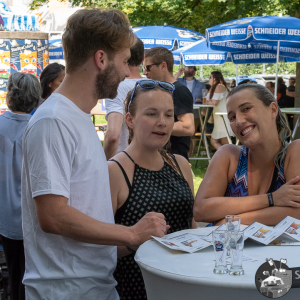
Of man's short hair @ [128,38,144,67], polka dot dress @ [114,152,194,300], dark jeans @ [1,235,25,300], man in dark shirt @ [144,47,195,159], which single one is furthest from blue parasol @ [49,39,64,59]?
polka dot dress @ [114,152,194,300]

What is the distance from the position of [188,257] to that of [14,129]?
1897 millimetres

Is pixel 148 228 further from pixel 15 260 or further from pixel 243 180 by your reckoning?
pixel 15 260

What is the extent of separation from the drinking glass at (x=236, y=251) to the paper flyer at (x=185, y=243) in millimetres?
235

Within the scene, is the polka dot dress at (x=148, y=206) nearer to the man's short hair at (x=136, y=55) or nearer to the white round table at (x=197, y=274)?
the white round table at (x=197, y=274)

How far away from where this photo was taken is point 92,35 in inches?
62.1

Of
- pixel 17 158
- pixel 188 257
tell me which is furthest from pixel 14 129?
pixel 188 257

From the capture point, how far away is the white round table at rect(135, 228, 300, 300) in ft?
4.34

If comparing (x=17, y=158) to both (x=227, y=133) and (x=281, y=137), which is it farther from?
(x=227, y=133)

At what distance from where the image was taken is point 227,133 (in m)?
9.06

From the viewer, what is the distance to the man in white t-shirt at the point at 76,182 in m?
1.45

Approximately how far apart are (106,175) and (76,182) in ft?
0.54

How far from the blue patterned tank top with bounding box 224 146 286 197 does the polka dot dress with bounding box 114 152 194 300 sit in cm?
26

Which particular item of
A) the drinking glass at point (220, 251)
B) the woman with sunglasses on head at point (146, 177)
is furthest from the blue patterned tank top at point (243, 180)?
the drinking glass at point (220, 251)

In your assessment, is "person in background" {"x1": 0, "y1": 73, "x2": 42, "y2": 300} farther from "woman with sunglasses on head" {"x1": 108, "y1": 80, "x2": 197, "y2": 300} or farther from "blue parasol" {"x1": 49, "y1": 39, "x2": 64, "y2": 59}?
"blue parasol" {"x1": 49, "y1": 39, "x2": 64, "y2": 59}
